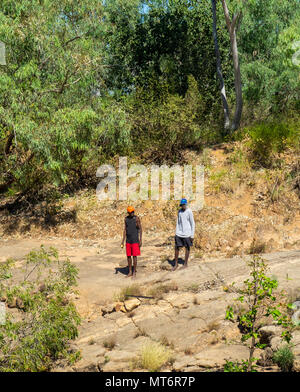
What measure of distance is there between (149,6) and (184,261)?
12.2m

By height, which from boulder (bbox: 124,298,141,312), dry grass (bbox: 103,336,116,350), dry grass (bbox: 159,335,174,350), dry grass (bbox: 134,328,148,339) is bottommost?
dry grass (bbox: 103,336,116,350)

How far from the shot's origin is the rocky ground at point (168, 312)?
570cm

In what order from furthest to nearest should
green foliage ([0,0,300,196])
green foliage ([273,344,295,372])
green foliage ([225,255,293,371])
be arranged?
green foliage ([0,0,300,196]) → green foliage ([273,344,295,372]) → green foliage ([225,255,293,371])

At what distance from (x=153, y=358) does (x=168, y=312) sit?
173cm

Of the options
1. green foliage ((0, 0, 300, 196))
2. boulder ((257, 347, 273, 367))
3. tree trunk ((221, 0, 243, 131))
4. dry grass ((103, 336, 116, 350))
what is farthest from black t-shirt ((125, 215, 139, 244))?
tree trunk ((221, 0, 243, 131))

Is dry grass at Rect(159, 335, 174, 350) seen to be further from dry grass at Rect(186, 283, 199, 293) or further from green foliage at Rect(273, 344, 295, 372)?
dry grass at Rect(186, 283, 199, 293)

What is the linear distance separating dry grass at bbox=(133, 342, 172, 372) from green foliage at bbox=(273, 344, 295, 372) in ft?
4.29

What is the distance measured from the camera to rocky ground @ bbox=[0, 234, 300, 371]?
5.70 meters

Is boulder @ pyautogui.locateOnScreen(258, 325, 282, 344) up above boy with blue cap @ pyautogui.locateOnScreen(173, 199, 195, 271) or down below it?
below

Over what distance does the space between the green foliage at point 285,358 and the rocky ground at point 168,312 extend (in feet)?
0.26

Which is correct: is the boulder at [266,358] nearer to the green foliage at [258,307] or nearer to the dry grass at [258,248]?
the green foliage at [258,307]

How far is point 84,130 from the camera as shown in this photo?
12695mm

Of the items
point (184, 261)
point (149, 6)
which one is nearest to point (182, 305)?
point (184, 261)
